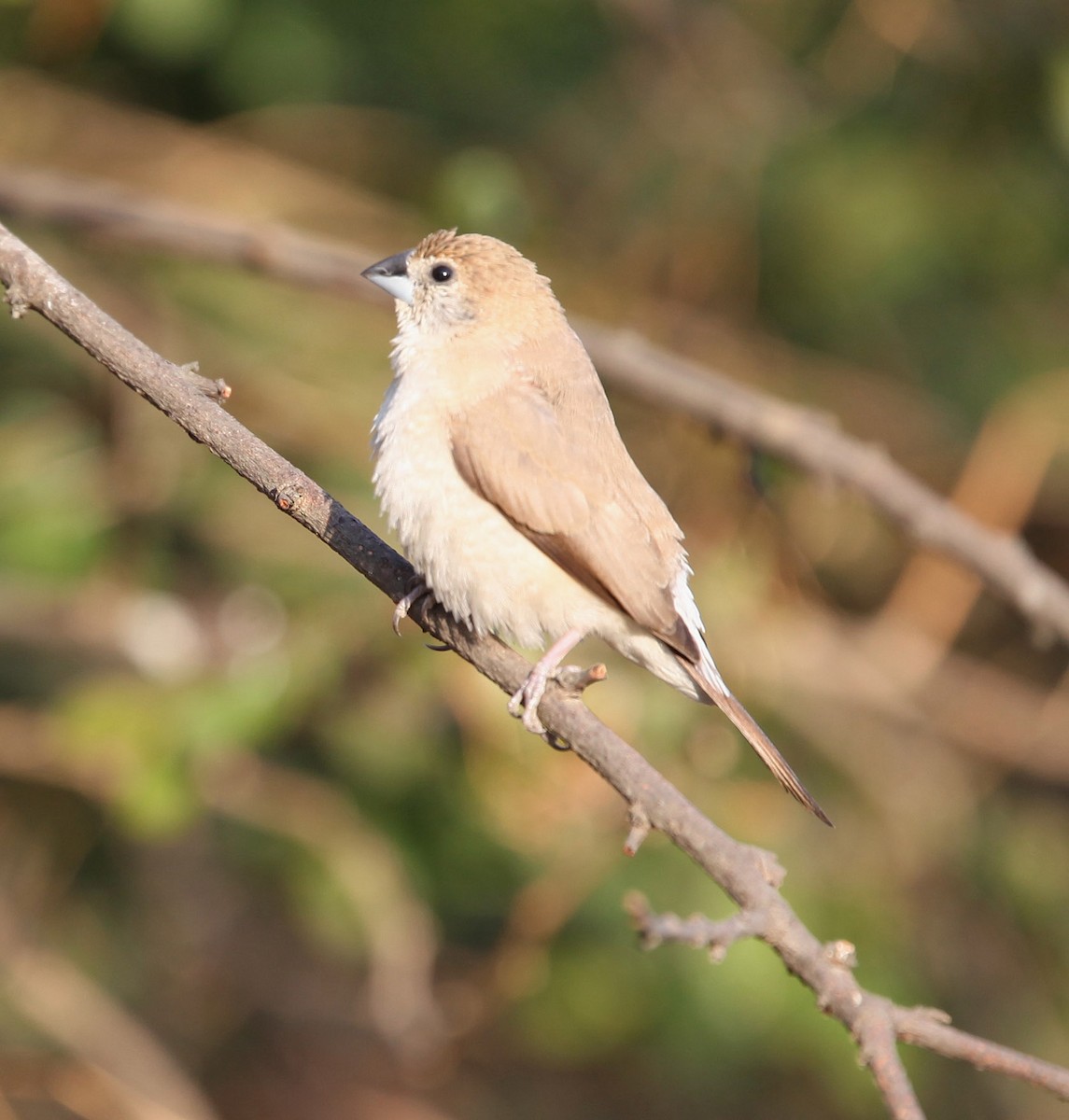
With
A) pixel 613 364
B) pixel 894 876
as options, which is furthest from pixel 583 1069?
pixel 613 364

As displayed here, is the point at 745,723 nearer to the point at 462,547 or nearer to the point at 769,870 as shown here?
the point at 462,547

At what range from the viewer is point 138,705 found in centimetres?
485

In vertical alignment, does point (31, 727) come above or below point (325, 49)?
below

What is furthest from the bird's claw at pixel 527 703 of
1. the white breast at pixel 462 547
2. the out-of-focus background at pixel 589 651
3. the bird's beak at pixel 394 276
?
the out-of-focus background at pixel 589 651

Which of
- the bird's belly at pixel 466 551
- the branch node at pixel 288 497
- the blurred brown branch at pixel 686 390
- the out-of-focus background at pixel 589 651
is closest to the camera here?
the branch node at pixel 288 497

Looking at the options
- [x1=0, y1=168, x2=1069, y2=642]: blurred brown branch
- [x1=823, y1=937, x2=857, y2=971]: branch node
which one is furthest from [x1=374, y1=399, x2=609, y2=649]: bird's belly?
[x1=0, y1=168, x2=1069, y2=642]: blurred brown branch

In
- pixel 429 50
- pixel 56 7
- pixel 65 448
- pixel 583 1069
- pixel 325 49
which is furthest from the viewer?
pixel 583 1069

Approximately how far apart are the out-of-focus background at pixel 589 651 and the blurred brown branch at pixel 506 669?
2007mm

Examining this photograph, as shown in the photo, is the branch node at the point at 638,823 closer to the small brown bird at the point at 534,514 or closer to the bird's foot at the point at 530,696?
the bird's foot at the point at 530,696

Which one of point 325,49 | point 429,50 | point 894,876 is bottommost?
point 894,876

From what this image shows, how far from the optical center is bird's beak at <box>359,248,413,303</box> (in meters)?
3.89

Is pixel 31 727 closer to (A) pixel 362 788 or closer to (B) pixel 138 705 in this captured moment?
(B) pixel 138 705

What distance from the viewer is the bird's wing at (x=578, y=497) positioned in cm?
333

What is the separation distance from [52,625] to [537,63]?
3.64 meters
